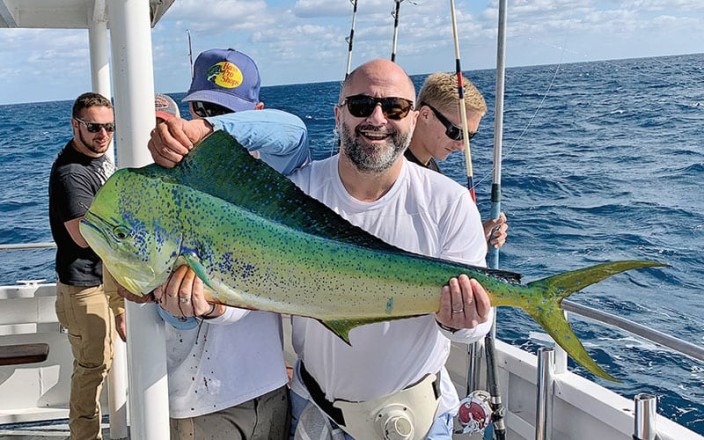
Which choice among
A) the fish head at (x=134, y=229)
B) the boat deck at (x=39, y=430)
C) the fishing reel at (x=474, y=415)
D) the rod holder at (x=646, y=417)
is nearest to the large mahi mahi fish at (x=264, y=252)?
the fish head at (x=134, y=229)

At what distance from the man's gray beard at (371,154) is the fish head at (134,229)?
0.74 m

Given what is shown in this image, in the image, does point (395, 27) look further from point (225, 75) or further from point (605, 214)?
point (605, 214)

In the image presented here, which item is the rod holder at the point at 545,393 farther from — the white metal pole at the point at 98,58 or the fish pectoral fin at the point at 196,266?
the white metal pole at the point at 98,58

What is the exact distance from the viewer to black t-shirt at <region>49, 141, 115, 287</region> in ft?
13.0

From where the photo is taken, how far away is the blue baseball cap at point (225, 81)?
2.37 metres

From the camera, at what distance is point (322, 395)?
2.42 m

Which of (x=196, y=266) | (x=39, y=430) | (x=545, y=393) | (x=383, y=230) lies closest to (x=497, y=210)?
(x=545, y=393)

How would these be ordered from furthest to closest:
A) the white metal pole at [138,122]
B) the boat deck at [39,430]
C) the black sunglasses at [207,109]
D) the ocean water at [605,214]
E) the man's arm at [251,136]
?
the ocean water at [605,214] → the boat deck at [39,430] → the black sunglasses at [207,109] → the white metal pole at [138,122] → the man's arm at [251,136]

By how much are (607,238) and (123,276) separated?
39.4ft

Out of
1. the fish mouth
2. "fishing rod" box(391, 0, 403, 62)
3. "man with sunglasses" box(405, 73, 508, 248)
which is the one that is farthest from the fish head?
"fishing rod" box(391, 0, 403, 62)

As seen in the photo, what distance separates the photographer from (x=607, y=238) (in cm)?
1265

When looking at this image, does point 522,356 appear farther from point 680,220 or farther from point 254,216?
point 680,220

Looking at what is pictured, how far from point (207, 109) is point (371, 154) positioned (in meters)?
0.56

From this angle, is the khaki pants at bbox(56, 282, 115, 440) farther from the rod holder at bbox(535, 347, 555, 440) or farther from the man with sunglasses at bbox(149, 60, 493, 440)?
the rod holder at bbox(535, 347, 555, 440)
